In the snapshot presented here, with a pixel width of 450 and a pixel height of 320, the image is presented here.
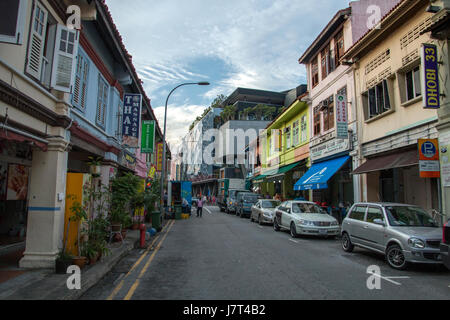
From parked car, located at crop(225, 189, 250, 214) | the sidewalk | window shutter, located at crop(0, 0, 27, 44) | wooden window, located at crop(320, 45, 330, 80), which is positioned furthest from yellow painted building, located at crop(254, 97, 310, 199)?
window shutter, located at crop(0, 0, 27, 44)

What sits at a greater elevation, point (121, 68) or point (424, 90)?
point (121, 68)

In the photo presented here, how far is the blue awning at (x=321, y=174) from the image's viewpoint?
1706 cm

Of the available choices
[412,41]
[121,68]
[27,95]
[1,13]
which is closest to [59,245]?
[27,95]

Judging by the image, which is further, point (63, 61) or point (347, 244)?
point (347, 244)

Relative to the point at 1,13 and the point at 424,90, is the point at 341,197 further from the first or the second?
the point at 1,13

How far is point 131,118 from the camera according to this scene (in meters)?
14.9

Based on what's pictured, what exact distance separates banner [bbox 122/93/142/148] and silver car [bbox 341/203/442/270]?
959 centimetres

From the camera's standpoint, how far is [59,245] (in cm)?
796

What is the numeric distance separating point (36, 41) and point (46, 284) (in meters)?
5.31

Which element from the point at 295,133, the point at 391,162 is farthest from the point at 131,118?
the point at 295,133

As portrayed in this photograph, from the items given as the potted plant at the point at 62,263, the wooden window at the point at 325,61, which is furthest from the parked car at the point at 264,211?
the potted plant at the point at 62,263

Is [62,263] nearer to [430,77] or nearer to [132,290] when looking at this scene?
[132,290]

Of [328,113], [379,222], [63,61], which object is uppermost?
[328,113]
